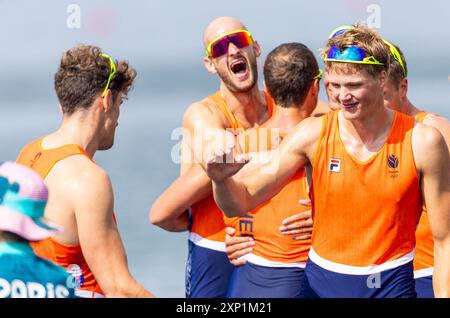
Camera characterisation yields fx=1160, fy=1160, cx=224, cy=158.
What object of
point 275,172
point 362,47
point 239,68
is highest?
point 362,47

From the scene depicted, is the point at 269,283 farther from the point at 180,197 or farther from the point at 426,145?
the point at 426,145

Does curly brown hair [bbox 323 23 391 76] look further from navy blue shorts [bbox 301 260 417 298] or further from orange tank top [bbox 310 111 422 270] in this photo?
navy blue shorts [bbox 301 260 417 298]

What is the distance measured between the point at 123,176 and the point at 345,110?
7.89m

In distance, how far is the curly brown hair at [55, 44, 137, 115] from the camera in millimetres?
6188

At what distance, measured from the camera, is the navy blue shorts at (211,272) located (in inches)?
303

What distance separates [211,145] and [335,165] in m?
1.15

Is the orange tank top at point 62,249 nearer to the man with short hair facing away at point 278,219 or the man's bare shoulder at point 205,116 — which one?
the man with short hair facing away at point 278,219

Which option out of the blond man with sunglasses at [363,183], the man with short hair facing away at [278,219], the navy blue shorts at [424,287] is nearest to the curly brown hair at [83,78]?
the blond man with sunglasses at [363,183]

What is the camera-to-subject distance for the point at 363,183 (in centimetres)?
623

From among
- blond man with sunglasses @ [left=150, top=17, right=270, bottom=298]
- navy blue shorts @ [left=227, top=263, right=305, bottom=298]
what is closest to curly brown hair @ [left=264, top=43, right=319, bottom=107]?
blond man with sunglasses @ [left=150, top=17, right=270, bottom=298]

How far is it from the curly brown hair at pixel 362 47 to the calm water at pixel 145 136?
14.1 feet

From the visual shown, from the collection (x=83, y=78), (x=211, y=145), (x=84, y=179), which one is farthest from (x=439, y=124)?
(x=84, y=179)
